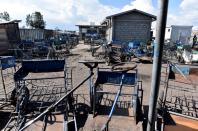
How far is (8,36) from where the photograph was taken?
22078 mm

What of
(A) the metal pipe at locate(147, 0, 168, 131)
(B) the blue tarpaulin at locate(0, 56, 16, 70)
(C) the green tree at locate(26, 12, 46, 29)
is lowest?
(B) the blue tarpaulin at locate(0, 56, 16, 70)

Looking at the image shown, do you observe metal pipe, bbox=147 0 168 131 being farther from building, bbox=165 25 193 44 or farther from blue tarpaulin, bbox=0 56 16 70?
building, bbox=165 25 193 44

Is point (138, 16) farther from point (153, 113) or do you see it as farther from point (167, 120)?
point (153, 113)

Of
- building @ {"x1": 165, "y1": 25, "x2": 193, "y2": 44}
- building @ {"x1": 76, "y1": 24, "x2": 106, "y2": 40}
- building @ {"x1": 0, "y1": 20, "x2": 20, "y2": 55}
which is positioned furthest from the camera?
building @ {"x1": 76, "y1": 24, "x2": 106, "y2": 40}

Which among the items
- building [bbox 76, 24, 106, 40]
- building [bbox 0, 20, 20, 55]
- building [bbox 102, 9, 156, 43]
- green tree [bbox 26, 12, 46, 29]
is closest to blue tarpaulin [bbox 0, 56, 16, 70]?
building [bbox 0, 20, 20, 55]

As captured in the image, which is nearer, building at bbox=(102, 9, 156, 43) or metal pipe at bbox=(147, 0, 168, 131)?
metal pipe at bbox=(147, 0, 168, 131)

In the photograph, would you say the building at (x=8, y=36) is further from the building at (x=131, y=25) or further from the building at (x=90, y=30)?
the building at (x=90, y=30)

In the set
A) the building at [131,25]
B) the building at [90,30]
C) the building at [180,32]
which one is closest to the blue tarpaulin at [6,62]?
the building at [131,25]

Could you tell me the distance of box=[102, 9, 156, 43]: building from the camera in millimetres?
22375

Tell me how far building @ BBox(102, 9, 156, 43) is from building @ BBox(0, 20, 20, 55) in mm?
11139

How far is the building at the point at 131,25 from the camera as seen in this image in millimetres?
22375

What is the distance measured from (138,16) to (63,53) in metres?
9.21

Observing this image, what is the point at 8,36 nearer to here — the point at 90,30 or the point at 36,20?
the point at 90,30

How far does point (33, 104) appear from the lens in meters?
6.91
